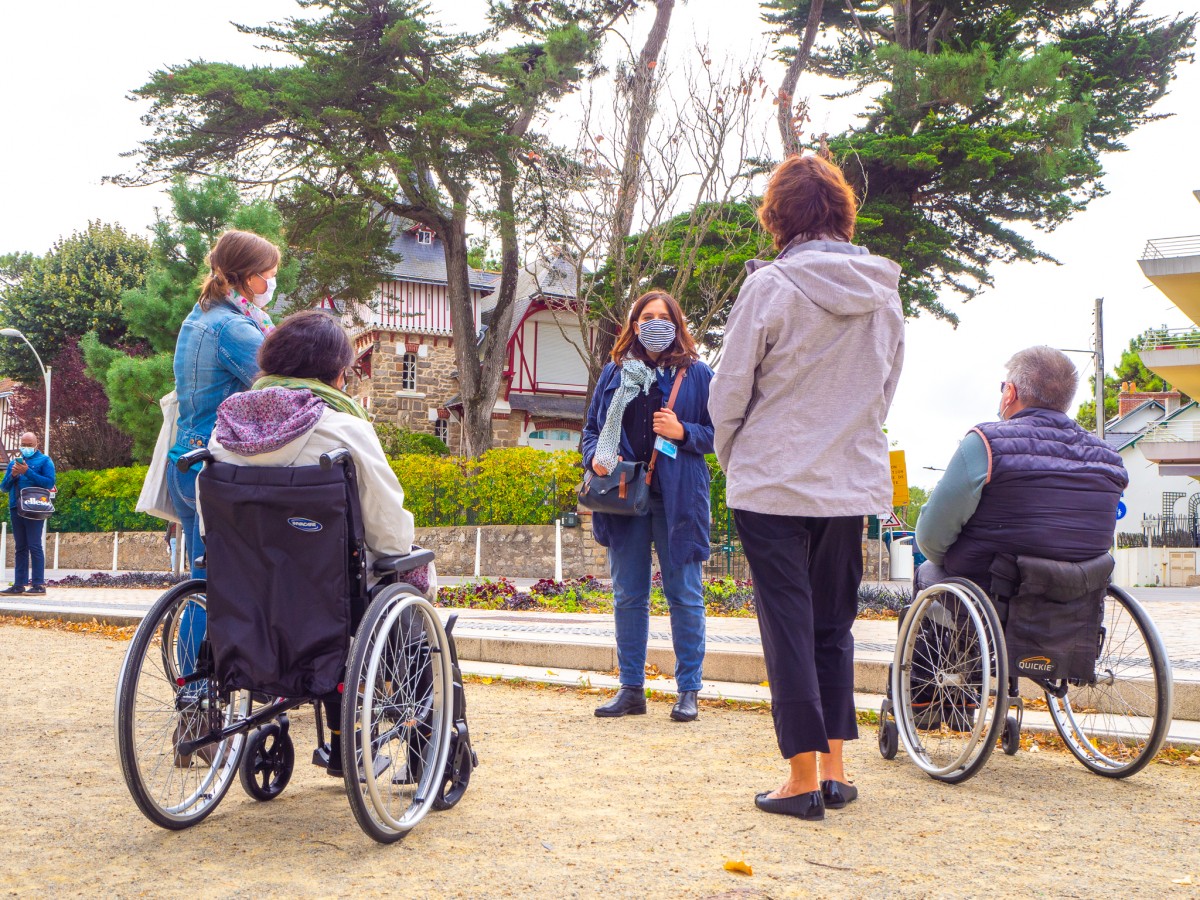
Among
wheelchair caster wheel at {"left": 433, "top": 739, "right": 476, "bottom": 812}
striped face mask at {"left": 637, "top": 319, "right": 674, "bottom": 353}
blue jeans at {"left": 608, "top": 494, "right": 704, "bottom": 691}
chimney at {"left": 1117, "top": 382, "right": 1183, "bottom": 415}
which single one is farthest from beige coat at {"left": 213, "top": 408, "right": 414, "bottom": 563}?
chimney at {"left": 1117, "top": 382, "right": 1183, "bottom": 415}

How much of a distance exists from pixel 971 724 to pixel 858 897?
141 centimetres

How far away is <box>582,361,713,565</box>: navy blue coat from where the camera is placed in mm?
5184

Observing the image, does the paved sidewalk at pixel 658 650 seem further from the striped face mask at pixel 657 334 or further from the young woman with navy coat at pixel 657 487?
the striped face mask at pixel 657 334

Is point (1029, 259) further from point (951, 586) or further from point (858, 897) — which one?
point (858, 897)

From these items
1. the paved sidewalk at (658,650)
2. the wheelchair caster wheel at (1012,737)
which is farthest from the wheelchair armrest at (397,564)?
the paved sidewalk at (658,650)

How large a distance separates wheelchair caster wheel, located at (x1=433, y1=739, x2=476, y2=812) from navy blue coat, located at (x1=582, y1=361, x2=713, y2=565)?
186 cm

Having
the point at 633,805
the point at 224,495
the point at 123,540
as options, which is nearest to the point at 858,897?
the point at 633,805

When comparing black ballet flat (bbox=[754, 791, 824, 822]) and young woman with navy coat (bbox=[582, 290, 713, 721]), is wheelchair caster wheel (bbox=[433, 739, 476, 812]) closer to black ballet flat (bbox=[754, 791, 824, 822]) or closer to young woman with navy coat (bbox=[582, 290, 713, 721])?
black ballet flat (bbox=[754, 791, 824, 822])

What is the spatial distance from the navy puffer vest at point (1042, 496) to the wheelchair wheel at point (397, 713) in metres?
1.89

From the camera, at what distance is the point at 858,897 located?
2.64 m

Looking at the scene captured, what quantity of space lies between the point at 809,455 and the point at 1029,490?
2.92ft

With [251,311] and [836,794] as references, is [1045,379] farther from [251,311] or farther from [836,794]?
[251,311]

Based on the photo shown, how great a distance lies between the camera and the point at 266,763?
366 cm

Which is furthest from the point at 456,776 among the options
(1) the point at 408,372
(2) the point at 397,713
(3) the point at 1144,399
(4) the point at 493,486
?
(3) the point at 1144,399
